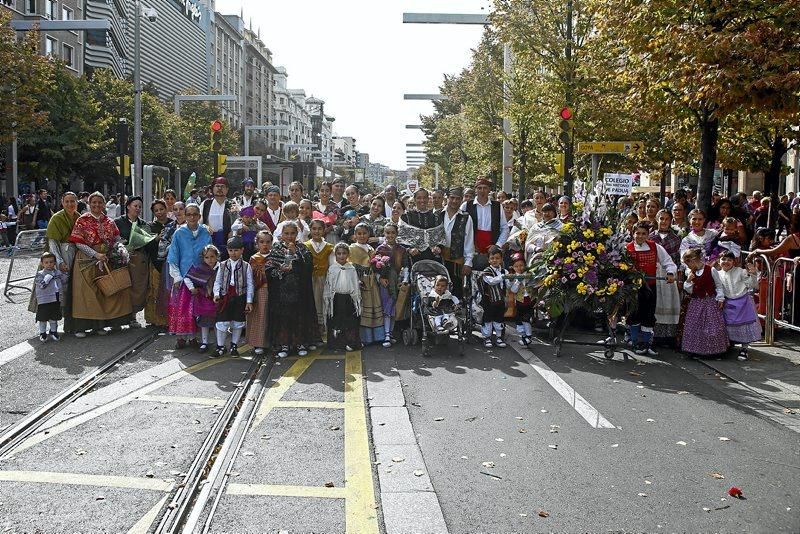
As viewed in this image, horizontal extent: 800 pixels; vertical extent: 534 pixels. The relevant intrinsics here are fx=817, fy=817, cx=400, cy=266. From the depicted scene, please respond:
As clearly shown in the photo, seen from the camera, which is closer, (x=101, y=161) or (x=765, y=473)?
(x=765, y=473)

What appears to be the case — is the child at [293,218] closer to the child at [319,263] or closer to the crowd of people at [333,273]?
the crowd of people at [333,273]

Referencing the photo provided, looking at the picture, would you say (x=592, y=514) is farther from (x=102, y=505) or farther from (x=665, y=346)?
(x=665, y=346)

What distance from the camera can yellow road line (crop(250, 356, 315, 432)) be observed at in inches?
269

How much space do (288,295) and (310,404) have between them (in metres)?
2.53

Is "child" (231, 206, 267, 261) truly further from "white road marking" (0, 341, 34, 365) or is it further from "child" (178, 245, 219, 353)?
"white road marking" (0, 341, 34, 365)

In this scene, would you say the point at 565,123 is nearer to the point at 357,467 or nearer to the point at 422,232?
the point at 422,232

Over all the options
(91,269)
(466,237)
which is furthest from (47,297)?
(466,237)

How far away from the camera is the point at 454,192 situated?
35.9 ft

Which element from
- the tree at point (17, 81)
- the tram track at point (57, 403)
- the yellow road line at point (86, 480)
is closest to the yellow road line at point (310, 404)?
the tram track at point (57, 403)

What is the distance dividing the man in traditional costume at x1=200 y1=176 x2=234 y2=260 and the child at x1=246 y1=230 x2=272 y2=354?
1828 millimetres

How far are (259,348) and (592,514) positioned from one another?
557cm

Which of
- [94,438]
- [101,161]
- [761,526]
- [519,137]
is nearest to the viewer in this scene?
[761,526]

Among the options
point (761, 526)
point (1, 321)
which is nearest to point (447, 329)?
point (761, 526)

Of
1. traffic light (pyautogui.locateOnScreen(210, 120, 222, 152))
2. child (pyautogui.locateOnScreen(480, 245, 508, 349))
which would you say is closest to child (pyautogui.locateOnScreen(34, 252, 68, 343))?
child (pyautogui.locateOnScreen(480, 245, 508, 349))
